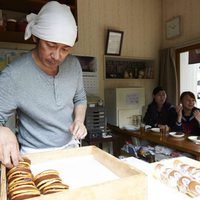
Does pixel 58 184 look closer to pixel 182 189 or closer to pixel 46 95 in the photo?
pixel 182 189

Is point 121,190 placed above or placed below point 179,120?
Result: above

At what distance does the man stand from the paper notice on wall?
208cm

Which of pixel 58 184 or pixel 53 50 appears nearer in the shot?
pixel 58 184

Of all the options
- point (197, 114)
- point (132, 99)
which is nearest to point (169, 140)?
point (197, 114)

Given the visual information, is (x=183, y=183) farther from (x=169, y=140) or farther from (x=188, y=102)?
(x=188, y=102)

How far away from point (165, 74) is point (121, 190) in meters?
3.13

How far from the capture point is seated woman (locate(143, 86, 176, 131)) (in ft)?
9.77

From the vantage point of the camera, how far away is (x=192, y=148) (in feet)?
6.51

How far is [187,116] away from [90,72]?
1384 millimetres

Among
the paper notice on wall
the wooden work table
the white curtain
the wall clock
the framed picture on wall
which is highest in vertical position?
the wall clock

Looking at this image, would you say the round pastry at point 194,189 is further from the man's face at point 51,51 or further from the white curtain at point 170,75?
the white curtain at point 170,75

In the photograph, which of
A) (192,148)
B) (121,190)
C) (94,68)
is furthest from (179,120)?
(121,190)

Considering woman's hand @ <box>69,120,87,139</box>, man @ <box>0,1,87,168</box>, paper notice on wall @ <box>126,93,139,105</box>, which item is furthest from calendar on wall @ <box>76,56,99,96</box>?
woman's hand @ <box>69,120,87,139</box>

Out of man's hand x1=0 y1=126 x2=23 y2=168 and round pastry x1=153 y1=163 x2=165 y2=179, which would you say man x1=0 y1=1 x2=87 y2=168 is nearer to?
man's hand x1=0 y1=126 x2=23 y2=168
